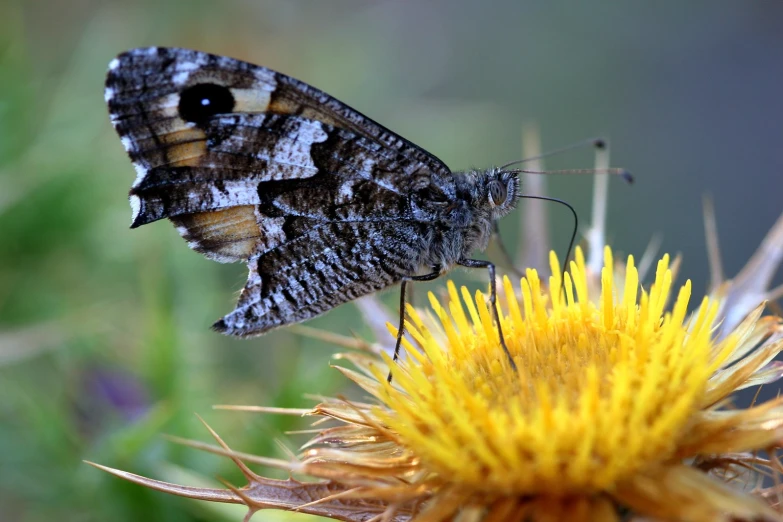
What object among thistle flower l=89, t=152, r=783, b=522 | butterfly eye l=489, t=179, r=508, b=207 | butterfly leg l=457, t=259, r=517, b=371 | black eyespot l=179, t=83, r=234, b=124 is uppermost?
black eyespot l=179, t=83, r=234, b=124

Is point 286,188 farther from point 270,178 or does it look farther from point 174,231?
point 174,231

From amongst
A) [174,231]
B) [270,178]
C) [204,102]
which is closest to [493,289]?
[270,178]

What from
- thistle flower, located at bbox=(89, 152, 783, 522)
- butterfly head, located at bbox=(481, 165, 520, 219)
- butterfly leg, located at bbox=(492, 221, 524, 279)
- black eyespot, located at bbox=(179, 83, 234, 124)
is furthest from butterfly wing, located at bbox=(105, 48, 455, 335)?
thistle flower, located at bbox=(89, 152, 783, 522)

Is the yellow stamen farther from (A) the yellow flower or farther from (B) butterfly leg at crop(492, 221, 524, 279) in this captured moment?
(B) butterfly leg at crop(492, 221, 524, 279)

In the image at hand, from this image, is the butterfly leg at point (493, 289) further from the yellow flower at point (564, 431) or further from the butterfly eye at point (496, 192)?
the butterfly eye at point (496, 192)

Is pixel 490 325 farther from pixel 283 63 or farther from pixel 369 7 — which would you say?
pixel 369 7

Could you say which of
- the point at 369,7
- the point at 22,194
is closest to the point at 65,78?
the point at 22,194

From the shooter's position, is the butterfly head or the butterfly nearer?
the butterfly

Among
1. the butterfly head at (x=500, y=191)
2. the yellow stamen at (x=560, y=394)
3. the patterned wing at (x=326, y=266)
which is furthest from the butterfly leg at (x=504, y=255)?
the yellow stamen at (x=560, y=394)
